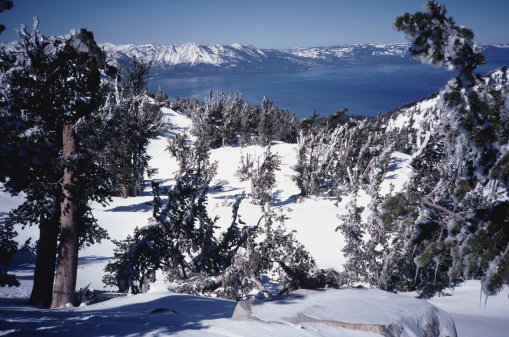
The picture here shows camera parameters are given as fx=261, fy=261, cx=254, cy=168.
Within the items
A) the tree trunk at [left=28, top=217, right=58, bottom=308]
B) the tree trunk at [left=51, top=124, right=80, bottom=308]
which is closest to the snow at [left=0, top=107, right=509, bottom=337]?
the tree trunk at [left=28, top=217, right=58, bottom=308]

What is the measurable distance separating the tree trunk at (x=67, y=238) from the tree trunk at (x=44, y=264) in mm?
717

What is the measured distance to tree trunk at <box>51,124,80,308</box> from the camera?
20.1ft

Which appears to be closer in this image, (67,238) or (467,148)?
(467,148)

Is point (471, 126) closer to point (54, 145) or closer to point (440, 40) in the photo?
point (440, 40)

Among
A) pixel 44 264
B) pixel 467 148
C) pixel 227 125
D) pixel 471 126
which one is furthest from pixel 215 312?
pixel 227 125

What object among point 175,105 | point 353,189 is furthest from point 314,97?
point 353,189

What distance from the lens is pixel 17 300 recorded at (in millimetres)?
7117

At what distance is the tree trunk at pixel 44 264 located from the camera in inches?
266

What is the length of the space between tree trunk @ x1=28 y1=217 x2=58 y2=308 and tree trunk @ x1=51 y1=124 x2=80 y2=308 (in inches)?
28.2

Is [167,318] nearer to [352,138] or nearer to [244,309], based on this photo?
[244,309]

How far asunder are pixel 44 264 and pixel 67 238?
141 centimetres

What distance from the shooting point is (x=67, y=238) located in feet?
20.5

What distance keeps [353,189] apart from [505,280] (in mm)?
6732

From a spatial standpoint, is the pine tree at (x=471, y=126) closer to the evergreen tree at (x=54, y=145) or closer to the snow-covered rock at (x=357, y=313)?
the snow-covered rock at (x=357, y=313)
